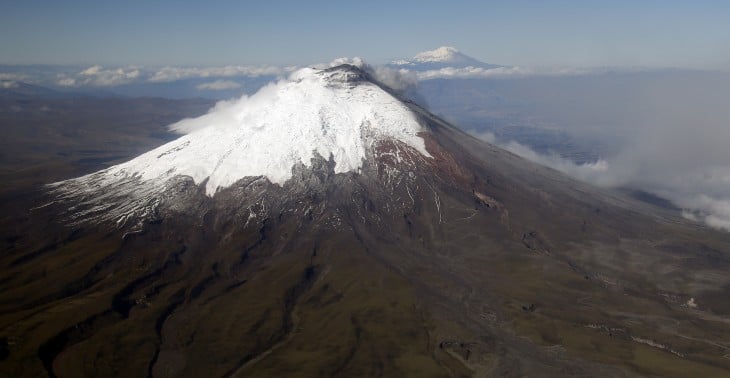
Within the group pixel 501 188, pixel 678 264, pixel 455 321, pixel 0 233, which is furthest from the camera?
pixel 501 188

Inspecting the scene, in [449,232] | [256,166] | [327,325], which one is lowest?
[327,325]

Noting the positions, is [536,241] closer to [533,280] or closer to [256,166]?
[533,280]

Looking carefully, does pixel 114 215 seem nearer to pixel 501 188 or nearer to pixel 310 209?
pixel 310 209

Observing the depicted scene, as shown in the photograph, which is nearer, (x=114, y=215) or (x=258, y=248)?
(x=258, y=248)

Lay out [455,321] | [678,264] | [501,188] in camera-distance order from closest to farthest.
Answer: [455,321] < [678,264] < [501,188]

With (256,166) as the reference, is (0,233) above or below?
below

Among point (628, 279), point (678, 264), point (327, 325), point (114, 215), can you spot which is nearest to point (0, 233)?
point (114, 215)

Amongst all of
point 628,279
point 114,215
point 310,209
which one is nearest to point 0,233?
point 114,215
